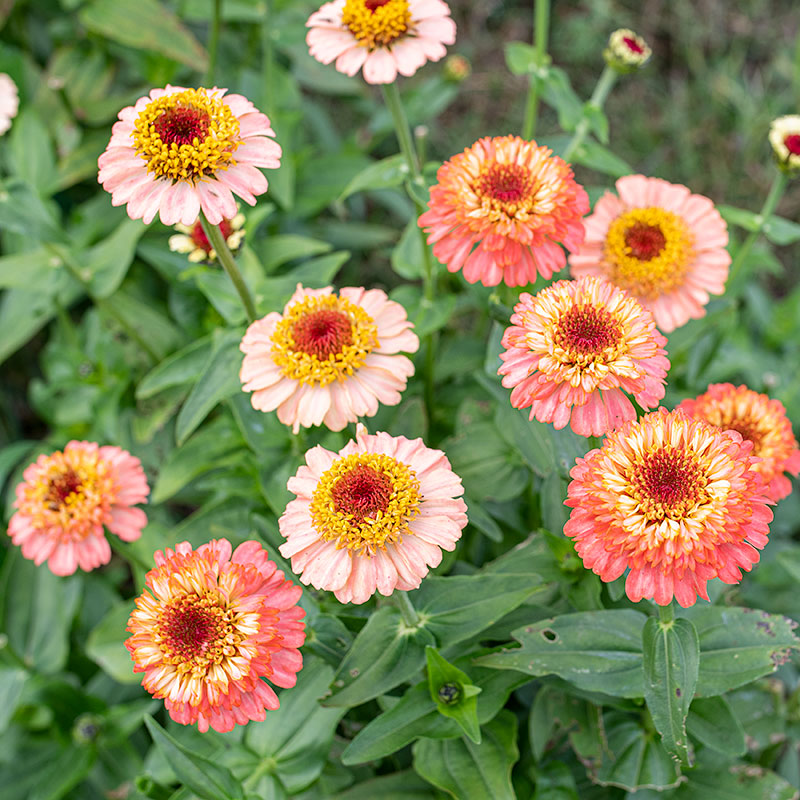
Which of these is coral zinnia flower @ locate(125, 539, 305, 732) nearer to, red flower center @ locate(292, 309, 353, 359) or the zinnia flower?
red flower center @ locate(292, 309, 353, 359)

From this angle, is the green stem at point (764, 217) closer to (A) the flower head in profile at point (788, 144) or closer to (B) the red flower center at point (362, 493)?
(A) the flower head in profile at point (788, 144)

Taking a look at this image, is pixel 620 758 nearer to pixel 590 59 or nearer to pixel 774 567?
pixel 774 567

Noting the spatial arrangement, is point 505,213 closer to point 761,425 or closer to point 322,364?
point 322,364

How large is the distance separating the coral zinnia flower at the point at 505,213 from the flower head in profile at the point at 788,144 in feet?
2.47

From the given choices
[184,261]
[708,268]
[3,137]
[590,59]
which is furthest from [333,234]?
[590,59]

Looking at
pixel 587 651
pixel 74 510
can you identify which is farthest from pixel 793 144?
pixel 74 510

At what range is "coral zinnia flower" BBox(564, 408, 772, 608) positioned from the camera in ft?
4.42

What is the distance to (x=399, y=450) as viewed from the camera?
1.53 m

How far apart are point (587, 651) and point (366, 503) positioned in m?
0.61

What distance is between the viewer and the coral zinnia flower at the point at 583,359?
147cm

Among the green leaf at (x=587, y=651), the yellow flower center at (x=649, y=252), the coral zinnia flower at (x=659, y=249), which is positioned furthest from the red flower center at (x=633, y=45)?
the green leaf at (x=587, y=651)

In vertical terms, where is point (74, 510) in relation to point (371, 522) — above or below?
below

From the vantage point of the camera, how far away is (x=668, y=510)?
4.47ft

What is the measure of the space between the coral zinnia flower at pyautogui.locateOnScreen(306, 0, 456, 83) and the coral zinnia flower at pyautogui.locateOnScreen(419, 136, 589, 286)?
244 mm
